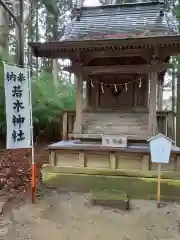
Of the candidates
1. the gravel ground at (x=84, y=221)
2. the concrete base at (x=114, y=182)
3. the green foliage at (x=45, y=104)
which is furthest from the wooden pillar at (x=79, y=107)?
the green foliage at (x=45, y=104)

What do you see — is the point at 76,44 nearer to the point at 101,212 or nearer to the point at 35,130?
the point at 101,212

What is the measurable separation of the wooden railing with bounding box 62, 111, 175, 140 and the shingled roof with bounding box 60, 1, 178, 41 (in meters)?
2.12

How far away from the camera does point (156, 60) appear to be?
639 centimetres

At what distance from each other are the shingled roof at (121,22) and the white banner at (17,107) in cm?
199

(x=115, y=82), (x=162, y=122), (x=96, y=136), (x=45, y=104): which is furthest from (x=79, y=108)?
(x=45, y=104)

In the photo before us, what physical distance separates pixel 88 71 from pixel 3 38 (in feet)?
18.0

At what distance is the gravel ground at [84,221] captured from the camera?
419 cm

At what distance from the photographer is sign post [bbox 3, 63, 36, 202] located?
17.0ft

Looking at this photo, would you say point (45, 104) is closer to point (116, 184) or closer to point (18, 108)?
point (18, 108)

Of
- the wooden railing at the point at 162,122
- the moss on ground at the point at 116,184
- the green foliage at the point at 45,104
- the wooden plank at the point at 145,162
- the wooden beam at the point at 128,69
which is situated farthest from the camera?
the green foliage at the point at 45,104

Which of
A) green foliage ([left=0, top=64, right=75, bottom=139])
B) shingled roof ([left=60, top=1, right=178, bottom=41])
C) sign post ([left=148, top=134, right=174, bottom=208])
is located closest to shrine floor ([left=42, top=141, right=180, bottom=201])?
sign post ([left=148, top=134, right=174, bottom=208])

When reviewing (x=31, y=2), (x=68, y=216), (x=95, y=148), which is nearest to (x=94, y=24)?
(x=95, y=148)

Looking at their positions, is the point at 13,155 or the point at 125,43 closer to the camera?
the point at 125,43

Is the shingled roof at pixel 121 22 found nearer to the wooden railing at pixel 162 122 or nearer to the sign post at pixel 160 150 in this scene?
the wooden railing at pixel 162 122
